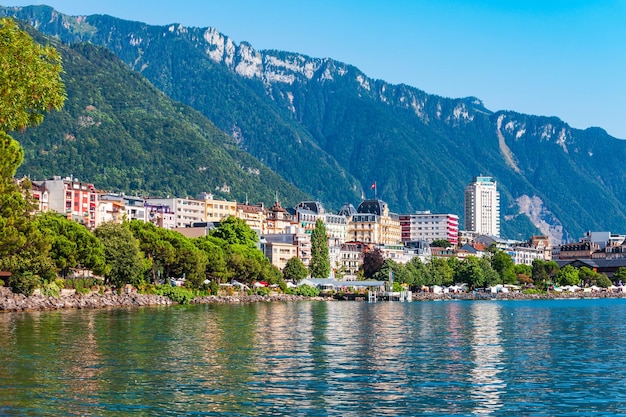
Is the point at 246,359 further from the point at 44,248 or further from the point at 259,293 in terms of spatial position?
the point at 259,293

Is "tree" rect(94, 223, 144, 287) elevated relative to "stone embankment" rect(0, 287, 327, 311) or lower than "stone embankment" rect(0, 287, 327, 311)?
elevated

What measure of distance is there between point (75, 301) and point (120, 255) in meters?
14.4

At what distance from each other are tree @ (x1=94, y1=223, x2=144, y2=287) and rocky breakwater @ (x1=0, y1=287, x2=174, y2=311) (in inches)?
95.5

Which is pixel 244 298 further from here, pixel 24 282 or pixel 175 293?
pixel 24 282

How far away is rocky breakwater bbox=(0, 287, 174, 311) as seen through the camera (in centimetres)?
10078

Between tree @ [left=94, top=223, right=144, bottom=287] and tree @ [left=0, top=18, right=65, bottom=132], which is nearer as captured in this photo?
tree @ [left=0, top=18, right=65, bottom=132]

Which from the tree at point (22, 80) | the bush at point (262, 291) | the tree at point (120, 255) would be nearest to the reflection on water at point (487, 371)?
the tree at point (22, 80)

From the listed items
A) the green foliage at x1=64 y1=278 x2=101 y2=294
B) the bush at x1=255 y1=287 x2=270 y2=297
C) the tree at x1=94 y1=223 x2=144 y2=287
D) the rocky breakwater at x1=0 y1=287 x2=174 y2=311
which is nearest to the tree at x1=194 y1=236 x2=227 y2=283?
the bush at x1=255 y1=287 x2=270 y2=297

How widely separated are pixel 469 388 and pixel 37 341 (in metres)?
30.3

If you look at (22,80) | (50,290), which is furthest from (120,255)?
(22,80)

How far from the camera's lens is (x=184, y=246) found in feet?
493

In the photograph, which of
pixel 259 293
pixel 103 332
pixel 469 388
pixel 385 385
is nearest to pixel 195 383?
pixel 385 385

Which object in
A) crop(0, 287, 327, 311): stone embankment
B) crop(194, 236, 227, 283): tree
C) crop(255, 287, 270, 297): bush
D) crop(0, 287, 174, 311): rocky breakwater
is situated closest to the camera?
crop(0, 287, 174, 311): rocky breakwater

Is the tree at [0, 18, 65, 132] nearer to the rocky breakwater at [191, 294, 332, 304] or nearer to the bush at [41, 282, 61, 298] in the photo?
the bush at [41, 282, 61, 298]
